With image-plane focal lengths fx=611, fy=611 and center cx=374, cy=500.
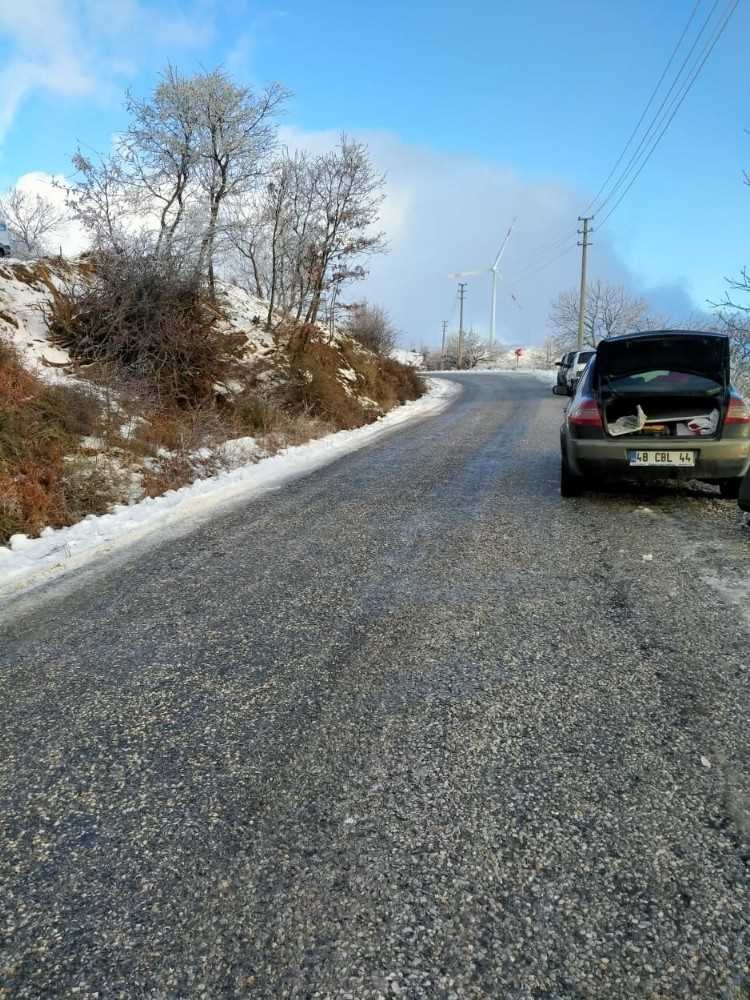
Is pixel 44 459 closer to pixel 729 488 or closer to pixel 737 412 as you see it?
pixel 737 412

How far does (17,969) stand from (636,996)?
5.10 ft

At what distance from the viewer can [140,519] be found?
247 inches

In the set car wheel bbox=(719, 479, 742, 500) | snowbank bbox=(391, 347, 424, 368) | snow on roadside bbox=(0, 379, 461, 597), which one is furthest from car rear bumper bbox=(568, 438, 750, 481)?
snowbank bbox=(391, 347, 424, 368)

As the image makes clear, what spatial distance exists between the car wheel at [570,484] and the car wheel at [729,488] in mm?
1388

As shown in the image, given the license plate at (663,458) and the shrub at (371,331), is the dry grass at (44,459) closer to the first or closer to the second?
the license plate at (663,458)

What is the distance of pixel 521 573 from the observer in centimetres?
433

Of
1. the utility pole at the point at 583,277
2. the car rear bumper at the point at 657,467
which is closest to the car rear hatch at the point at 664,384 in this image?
the car rear bumper at the point at 657,467

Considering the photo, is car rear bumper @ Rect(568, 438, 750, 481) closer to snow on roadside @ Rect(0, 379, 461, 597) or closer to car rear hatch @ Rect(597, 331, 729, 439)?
car rear hatch @ Rect(597, 331, 729, 439)

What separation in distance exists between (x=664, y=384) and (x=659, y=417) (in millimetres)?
353

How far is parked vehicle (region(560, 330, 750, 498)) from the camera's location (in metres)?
5.82

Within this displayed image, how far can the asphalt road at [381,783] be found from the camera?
158cm

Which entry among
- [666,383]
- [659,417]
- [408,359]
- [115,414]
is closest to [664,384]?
[666,383]

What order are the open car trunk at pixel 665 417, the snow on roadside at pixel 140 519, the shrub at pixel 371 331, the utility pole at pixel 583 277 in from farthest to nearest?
the utility pole at pixel 583 277 < the shrub at pixel 371 331 < the open car trunk at pixel 665 417 < the snow on roadside at pixel 140 519

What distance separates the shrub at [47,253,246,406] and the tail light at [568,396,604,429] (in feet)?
22.5
